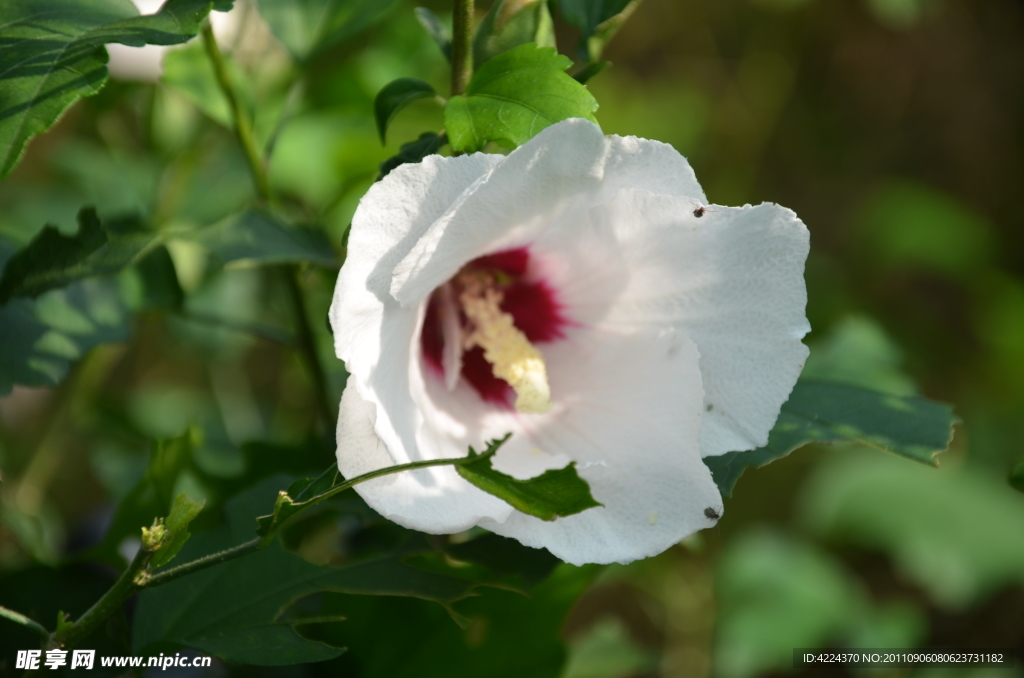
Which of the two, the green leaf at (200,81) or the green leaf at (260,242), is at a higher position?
the green leaf at (200,81)

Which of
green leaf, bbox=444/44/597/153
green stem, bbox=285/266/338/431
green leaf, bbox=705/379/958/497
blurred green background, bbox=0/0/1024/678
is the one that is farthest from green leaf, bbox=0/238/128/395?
green leaf, bbox=705/379/958/497

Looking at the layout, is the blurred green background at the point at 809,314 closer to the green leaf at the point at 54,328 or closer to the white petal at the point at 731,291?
the green leaf at the point at 54,328

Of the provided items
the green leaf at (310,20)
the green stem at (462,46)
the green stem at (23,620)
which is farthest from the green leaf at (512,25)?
the green stem at (23,620)

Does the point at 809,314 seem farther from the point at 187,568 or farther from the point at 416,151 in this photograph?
the point at 187,568

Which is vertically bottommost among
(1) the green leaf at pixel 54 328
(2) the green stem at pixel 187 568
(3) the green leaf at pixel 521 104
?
(1) the green leaf at pixel 54 328

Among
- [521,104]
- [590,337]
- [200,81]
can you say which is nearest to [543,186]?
[521,104]

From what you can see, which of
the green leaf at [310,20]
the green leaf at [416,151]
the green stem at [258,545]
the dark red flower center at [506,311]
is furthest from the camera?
the green leaf at [310,20]

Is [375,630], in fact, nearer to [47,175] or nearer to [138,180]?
[138,180]
